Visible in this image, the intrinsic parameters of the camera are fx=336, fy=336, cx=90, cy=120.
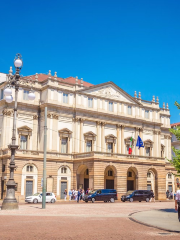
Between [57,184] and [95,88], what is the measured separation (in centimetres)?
1785

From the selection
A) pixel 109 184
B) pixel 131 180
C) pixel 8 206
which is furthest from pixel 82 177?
pixel 8 206

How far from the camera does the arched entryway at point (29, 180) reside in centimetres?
4856

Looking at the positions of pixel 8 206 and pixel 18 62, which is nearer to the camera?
pixel 8 206

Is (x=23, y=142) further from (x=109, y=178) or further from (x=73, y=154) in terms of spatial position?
(x=109, y=178)

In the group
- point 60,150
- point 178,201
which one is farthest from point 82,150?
point 178,201

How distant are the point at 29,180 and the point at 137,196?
51.6ft

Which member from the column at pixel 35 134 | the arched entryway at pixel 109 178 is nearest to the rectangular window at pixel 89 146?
the arched entryway at pixel 109 178

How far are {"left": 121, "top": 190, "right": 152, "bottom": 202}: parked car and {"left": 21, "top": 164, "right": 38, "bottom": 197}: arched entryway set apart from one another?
13367 millimetres

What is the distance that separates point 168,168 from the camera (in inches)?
2734

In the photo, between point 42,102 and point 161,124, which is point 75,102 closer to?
point 42,102

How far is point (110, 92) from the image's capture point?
6053 cm

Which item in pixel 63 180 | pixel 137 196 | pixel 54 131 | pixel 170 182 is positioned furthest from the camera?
pixel 170 182

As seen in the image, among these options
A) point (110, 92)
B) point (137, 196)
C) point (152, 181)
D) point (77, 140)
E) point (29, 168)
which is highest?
point (110, 92)

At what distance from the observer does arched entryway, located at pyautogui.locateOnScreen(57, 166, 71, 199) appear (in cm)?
5232
